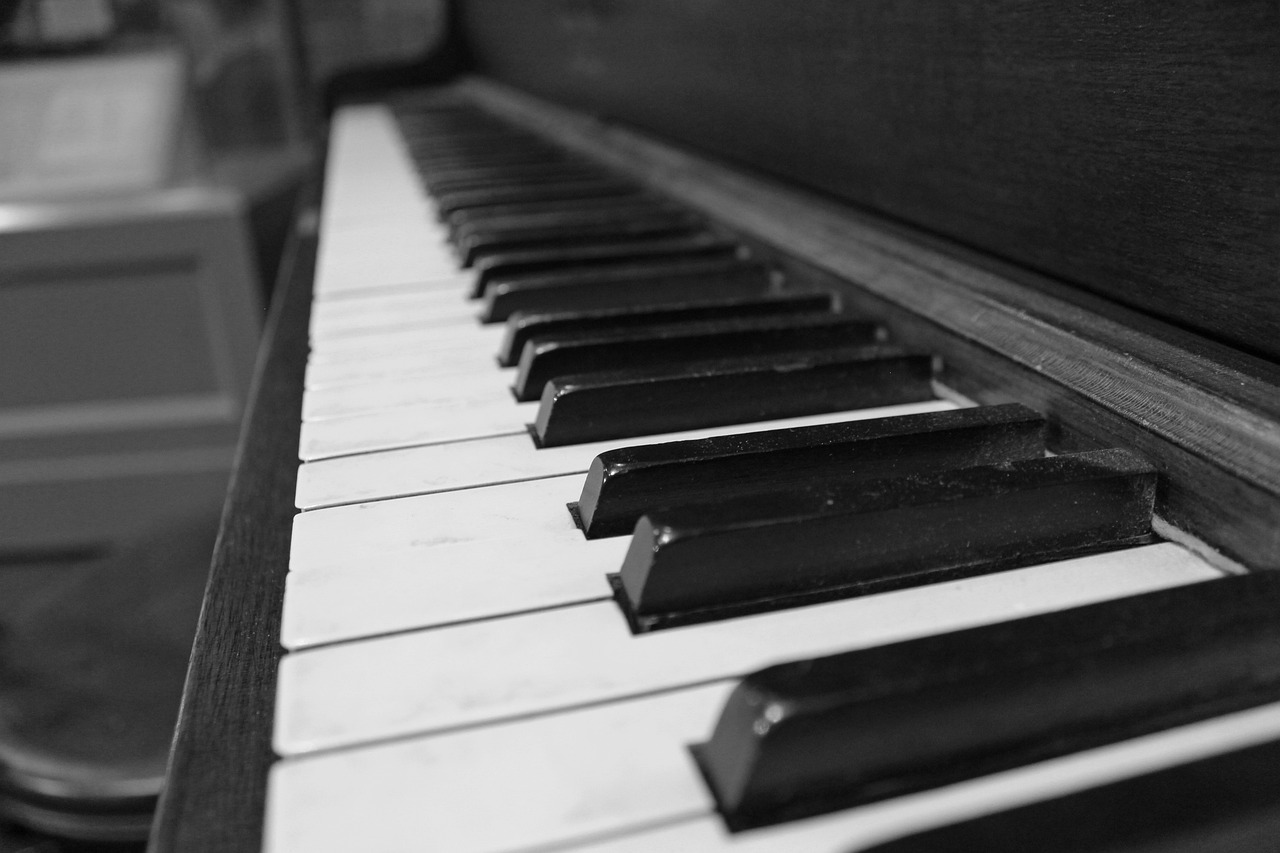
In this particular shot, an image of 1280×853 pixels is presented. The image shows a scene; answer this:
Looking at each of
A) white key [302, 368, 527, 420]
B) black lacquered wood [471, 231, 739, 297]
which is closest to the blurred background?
black lacquered wood [471, 231, 739, 297]

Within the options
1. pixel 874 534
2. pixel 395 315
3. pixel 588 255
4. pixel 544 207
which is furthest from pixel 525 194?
pixel 874 534

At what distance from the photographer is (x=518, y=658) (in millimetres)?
461

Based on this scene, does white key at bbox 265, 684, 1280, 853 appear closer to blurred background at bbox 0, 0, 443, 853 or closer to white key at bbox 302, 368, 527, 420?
white key at bbox 302, 368, 527, 420

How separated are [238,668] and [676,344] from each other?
1.42 ft

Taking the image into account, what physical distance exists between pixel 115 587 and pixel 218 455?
168 cm

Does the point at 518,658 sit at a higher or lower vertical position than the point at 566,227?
lower

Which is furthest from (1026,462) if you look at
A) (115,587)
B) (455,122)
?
(455,122)

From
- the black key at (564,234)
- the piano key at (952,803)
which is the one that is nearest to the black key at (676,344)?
the black key at (564,234)

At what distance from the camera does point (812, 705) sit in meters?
0.36

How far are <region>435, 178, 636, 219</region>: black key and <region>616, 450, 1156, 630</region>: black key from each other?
3.14 feet

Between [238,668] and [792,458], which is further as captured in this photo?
[792,458]

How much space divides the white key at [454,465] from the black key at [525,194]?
2.41 ft

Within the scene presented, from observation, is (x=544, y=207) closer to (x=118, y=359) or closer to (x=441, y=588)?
(x=441, y=588)

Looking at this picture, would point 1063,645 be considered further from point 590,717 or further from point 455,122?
point 455,122
